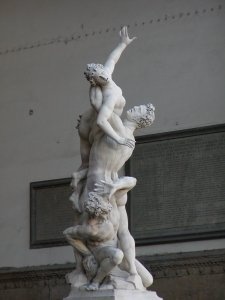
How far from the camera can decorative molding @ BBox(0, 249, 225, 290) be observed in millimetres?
18219

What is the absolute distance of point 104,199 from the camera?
45.7 ft

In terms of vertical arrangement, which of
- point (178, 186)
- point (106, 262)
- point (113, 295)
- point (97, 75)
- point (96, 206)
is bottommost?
point (113, 295)

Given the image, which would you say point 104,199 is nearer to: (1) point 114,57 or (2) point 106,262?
(2) point 106,262

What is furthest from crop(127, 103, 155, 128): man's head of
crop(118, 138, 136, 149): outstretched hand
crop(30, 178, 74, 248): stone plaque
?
crop(30, 178, 74, 248): stone plaque

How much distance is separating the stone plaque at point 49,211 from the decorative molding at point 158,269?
0.48 metres

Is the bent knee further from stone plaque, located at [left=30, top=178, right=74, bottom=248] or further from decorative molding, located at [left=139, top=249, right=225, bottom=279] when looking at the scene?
stone plaque, located at [left=30, top=178, right=74, bottom=248]

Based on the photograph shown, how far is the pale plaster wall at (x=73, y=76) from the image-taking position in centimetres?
1888

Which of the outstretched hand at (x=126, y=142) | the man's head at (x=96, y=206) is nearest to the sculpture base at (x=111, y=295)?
the man's head at (x=96, y=206)

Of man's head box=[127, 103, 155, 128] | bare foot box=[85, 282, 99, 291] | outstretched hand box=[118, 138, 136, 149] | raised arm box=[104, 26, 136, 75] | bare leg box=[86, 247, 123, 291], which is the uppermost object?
raised arm box=[104, 26, 136, 75]

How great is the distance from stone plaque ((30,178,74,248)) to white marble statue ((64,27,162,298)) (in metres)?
5.53

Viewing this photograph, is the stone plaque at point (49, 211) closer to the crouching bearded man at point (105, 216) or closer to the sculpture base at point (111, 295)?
the crouching bearded man at point (105, 216)

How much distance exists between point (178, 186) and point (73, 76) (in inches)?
100

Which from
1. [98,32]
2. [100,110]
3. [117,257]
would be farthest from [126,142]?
[98,32]

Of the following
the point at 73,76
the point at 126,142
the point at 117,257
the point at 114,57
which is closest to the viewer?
the point at 117,257
